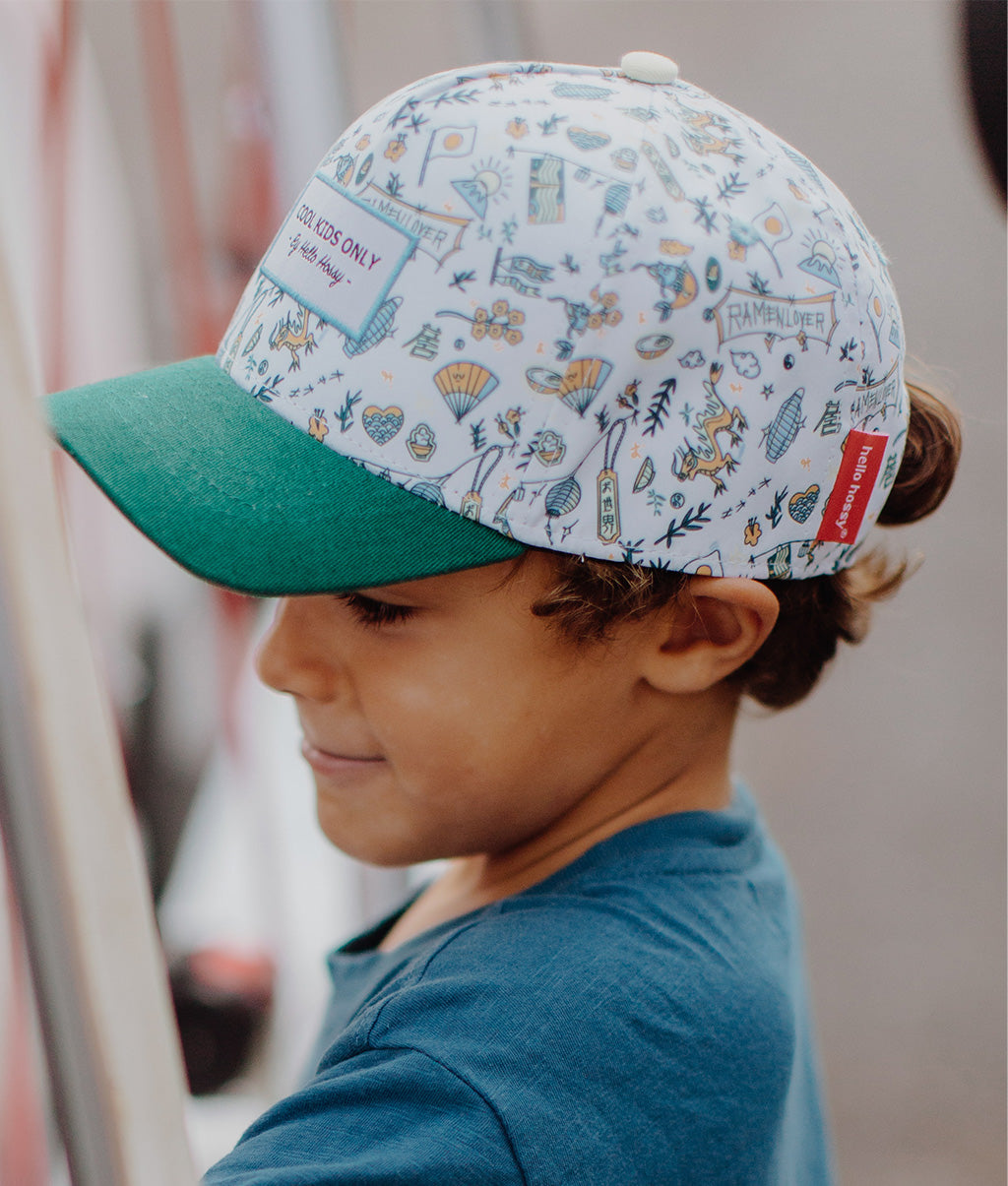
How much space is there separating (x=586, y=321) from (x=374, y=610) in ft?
0.49

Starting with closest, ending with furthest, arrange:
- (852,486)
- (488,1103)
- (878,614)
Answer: (488,1103), (852,486), (878,614)

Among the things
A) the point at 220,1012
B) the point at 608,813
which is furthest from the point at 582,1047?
the point at 220,1012

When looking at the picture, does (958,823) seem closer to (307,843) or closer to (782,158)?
(307,843)

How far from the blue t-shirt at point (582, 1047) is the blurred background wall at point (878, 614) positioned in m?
0.51

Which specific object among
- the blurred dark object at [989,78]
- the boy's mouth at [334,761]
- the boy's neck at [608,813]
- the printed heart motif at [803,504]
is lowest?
the boy's neck at [608,813]

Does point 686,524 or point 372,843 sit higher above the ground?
point 686,524

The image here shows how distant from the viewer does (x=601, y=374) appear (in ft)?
1.45

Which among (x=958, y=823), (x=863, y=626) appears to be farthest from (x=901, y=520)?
(x=958, y=823)

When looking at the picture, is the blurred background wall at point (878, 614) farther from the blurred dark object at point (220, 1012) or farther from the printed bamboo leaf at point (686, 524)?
the printed bamboo leaf at point (686, 524)

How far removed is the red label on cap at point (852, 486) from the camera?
497 millimetres

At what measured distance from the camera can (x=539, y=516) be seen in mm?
463

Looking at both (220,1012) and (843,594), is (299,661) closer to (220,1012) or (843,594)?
(843,594)

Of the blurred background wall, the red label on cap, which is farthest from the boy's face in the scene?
the blurred background wall

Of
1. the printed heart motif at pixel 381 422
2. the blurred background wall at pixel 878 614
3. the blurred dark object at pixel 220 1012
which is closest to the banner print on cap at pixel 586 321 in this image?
the printed heart motif at pixel 381 422
